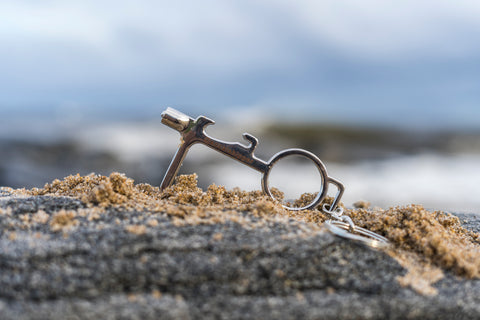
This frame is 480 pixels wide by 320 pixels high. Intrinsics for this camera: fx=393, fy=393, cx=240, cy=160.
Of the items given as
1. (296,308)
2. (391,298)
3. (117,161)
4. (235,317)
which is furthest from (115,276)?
(117,161)

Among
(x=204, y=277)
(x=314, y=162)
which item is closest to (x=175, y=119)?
(x=314, y=162)

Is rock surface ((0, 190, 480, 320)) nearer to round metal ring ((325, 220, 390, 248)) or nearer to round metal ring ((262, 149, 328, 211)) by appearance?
round metal ring ((325, 220, 390, 248))

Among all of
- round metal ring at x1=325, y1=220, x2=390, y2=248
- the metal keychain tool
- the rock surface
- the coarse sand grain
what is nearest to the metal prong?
the metal keychain tool

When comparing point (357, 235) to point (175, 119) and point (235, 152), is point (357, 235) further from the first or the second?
point (175, 119)

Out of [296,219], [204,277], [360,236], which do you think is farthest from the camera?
[296,219]

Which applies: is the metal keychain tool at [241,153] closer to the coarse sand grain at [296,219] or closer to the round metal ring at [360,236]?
the coarse sand grain at [296,219]

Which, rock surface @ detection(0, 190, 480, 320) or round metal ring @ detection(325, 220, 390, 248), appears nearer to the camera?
rock surface @ detection(0, 190, 480, 320)
